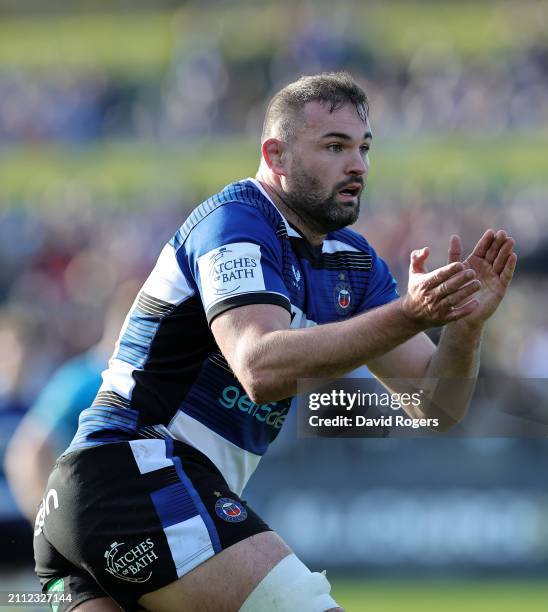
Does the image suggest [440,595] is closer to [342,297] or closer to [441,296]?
[342,297]

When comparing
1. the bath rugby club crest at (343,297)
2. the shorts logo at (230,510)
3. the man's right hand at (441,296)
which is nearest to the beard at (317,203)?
the bath rugby club crest at (343,297)

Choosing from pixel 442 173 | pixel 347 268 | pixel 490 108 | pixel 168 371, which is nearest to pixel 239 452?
pixel 168 371

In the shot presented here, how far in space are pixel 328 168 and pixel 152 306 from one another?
0.88 metres

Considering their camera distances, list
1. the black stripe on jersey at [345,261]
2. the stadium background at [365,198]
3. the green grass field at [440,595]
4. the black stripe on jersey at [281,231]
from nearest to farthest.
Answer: the black stripe on jersey at [281,231] → the black stripe on jersey at [345,261] → the green grass field at [440,595] → the stadium background at [365,198]

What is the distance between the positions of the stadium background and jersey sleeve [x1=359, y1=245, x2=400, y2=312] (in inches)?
151

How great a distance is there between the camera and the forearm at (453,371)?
14.8 feet

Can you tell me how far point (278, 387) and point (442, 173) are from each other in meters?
15.6

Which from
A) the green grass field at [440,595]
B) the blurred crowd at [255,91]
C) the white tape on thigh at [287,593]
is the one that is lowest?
the green grass field at [440,595]

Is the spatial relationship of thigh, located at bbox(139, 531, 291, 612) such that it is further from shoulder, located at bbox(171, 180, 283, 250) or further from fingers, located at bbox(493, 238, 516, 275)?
fingers, located at bbox(493, 238, 516, 275)

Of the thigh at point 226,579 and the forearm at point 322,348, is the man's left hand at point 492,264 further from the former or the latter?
the thigh at point 226,579

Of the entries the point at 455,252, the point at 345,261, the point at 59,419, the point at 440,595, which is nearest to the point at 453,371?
the point at 345,261

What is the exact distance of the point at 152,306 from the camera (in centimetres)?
427

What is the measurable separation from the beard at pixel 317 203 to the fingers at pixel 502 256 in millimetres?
630

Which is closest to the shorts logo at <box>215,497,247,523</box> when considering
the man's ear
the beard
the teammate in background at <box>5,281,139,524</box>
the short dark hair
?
the beard
